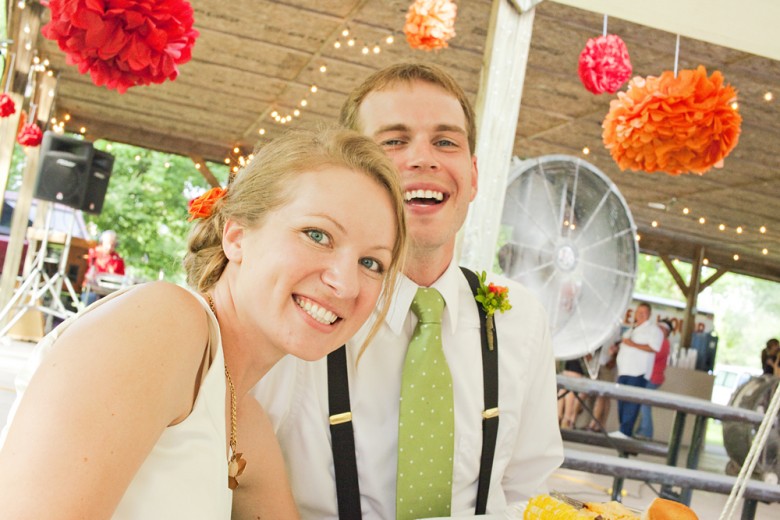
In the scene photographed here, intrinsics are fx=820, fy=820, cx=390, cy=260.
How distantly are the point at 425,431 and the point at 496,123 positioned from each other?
185 centimetres

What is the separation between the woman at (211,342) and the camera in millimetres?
961

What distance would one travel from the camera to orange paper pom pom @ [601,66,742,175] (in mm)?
3195

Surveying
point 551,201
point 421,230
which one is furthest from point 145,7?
point 551,201

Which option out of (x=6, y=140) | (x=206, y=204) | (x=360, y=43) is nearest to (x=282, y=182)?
(x=206, y=204)

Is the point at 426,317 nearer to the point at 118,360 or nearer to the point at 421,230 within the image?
the point at 421,230

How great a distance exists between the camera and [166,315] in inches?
44.3

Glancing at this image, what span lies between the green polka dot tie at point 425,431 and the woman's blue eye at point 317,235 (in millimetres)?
506

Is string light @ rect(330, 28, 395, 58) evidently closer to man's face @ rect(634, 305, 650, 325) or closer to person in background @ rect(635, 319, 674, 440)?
man's face @ rect(634, 305, 650, 325)

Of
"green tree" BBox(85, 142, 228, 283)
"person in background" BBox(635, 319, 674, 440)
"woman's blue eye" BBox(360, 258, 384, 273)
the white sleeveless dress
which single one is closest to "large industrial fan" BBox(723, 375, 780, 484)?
"person in background" BBox(635, 319, 674, 440)

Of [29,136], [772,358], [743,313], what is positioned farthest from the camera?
[743,313]

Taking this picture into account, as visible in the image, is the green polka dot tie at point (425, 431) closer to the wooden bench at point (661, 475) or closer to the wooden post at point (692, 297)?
the wooden bench at point (661, 475)

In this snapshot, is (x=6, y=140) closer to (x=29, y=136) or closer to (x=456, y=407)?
(x=29, y=136)

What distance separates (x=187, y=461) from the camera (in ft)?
3.81

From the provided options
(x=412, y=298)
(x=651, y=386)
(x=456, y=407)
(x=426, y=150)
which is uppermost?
(x=426, y=150)
